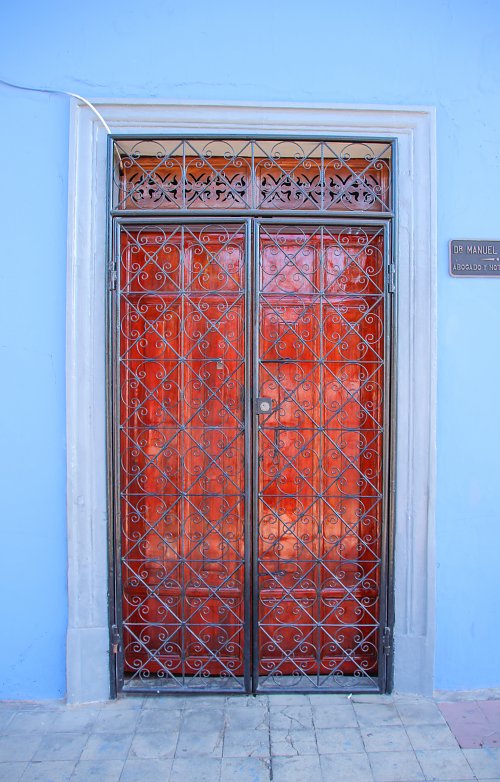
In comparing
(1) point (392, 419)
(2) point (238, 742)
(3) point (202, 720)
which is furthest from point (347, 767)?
(1) point (392, 419)

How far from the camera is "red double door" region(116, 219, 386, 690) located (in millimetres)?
3107

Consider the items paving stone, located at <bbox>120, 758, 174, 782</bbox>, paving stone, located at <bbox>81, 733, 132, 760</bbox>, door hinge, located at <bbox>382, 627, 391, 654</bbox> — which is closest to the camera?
paving stone, located at <bbox>120, 758, 174, 782</bbox>

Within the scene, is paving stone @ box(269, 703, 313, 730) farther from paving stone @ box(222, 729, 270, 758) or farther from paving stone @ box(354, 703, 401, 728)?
paving stone @ box(354, 703, 401, 728)

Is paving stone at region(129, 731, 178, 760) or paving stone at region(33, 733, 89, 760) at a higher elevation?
paving stone at region(129, 731, 178, 760)

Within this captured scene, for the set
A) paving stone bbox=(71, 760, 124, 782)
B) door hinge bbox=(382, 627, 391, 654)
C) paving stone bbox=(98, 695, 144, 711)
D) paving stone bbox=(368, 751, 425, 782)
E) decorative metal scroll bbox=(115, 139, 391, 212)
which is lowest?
paving stone bbox=(71, 760, 124, 782)

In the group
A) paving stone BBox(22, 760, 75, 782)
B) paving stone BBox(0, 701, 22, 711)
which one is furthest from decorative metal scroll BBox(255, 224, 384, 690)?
paving stone BBox(0, 701, 22, 711)

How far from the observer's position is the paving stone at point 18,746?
2.57 metres

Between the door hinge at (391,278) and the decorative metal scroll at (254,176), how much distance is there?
36 centimetres

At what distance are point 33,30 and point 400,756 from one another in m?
4.33

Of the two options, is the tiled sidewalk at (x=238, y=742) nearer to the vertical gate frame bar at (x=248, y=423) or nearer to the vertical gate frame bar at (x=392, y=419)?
the vertical gate frame bar at (x=248, y=423)

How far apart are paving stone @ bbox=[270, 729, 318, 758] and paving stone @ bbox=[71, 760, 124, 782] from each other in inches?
29.7

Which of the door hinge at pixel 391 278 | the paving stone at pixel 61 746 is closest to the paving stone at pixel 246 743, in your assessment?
the paving stone at pixel 61 746

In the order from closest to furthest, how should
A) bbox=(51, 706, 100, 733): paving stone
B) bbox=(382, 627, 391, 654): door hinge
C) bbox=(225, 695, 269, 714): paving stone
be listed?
bbox=(51, 706, 100, 733): paving stone → bbox=(225, 695, 269, 714): paving stone → bbox=(382, 627, 391, 654): door hinge

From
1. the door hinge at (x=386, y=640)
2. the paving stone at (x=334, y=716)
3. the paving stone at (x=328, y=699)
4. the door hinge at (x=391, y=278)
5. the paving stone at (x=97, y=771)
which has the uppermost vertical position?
the door hinge at (x=391, y=278)
